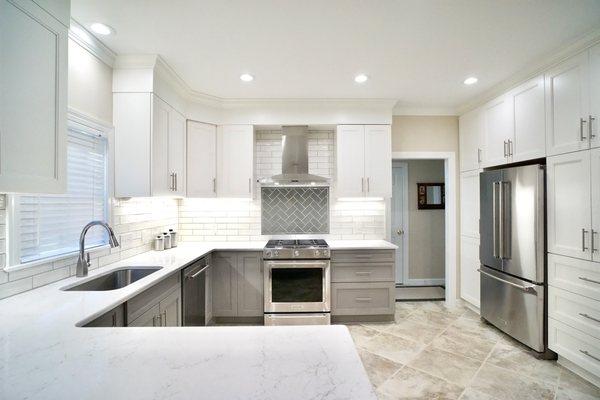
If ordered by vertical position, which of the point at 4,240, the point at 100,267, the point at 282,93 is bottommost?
the point at 100,267

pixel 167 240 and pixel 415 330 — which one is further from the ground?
pixel 167 240

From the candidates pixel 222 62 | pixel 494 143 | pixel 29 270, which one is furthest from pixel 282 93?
pixel 29 270

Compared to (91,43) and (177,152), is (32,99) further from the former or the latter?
(177,152)

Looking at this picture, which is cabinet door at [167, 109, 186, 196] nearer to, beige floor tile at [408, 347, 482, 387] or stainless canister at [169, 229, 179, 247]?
stainless canister at [169, 229, 179, 247]

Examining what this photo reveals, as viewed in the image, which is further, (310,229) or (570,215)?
(310,229)

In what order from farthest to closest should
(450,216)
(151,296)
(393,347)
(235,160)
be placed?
(450,216), (235,160), (393,347), (151,296)

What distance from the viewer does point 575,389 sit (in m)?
2.09

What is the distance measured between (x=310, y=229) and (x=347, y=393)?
120 inches

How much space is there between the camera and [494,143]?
3105 mm

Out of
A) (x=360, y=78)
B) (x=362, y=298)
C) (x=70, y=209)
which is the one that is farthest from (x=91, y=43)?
(x=362, y=298)

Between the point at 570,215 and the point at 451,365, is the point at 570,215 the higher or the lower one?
the higher one

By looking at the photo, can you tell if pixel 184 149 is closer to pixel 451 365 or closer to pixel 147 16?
pixel 147 16

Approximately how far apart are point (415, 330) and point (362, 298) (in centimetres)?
65

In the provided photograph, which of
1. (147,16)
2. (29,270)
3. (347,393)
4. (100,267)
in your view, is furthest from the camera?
(100,267)
